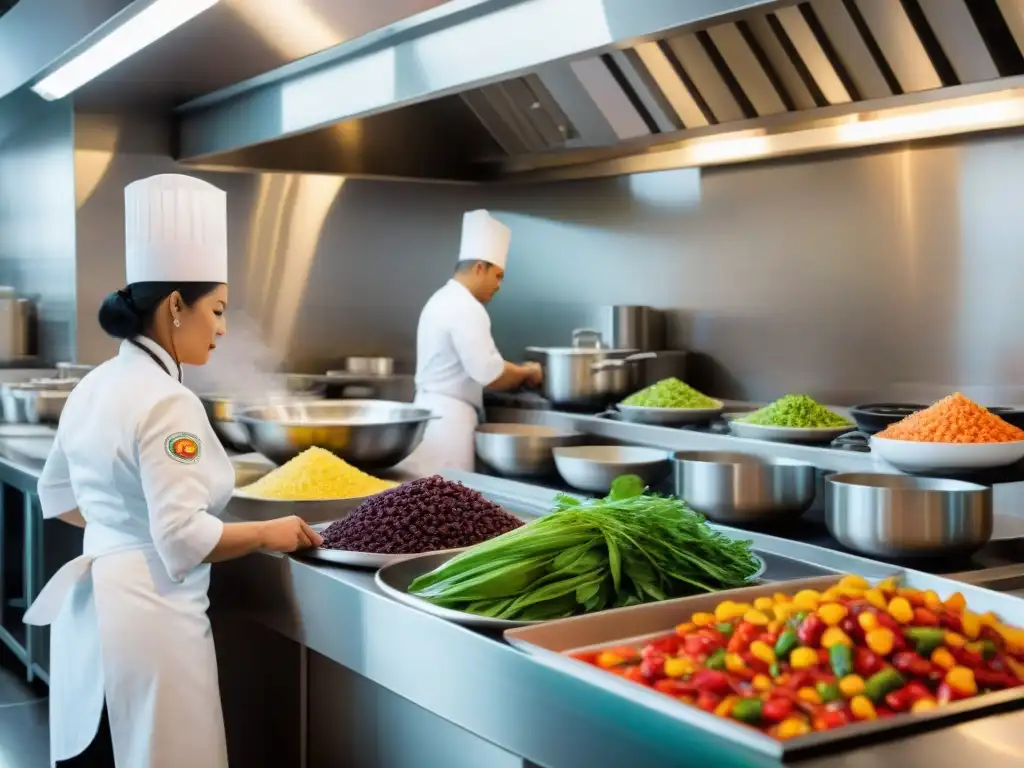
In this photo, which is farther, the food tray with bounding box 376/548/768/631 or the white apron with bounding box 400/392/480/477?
the white apron with bounding box 400/392/480/477

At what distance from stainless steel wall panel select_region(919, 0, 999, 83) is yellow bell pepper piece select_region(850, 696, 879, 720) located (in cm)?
221

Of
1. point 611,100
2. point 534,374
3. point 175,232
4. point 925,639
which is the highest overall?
point 611,100

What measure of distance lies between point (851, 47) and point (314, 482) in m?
1.98

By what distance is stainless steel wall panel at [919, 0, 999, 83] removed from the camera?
3.01 meters

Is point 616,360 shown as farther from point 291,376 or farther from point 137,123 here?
point 137,123

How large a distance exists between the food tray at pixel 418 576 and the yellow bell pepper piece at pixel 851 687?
497 mm

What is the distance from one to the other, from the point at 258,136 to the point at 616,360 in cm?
156

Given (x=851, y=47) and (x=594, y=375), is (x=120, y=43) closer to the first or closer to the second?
(x=594, y=375)

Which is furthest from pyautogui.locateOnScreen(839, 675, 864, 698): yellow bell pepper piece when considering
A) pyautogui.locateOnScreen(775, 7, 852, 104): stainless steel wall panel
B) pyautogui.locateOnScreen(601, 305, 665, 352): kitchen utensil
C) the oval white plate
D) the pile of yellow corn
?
pyautogui.locateOnScreen(601, 305, 665, 352): kitchen utensil

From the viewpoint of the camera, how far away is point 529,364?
15.3ft

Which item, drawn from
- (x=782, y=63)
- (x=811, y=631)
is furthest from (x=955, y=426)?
(x=782, y=63)

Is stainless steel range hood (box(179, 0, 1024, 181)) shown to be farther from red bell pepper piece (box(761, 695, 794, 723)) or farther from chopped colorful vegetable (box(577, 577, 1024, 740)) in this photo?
red bell pepper piece (box(761, 695, 794, 723))

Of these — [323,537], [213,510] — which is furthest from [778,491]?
[213,510]

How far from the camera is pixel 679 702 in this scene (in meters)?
1.40
